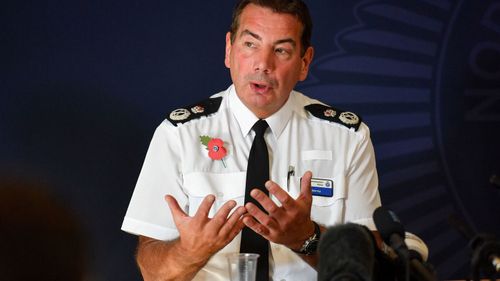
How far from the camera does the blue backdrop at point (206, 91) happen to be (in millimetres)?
2686

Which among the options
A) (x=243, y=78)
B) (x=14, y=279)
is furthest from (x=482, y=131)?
(x=14, y=279)

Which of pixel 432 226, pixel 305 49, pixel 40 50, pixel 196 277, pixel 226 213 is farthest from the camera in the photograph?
pixel 432 226

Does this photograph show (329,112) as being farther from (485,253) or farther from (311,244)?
(485,253)

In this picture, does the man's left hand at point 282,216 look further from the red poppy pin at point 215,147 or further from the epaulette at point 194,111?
the epaulette at point 194,111

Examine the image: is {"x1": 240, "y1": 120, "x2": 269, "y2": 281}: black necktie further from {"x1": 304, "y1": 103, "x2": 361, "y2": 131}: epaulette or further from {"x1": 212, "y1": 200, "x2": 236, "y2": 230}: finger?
{"x1": 212, "y1": 200, "x2": 236, "y2": 230}: finger

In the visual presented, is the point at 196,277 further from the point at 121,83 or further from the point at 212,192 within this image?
the point at 121,83

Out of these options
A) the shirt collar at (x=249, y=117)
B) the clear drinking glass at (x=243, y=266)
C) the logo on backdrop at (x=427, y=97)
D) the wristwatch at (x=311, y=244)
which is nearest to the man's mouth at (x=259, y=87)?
the shirt collar at (x=249, y=117)

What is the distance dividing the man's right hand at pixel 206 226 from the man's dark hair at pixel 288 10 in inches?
29.0

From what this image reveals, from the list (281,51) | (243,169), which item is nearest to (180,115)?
(243,169)

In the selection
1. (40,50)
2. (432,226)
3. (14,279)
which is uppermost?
(40,50)

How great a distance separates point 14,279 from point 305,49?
1283 mm

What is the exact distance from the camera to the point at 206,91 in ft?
9.30

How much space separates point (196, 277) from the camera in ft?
7.45

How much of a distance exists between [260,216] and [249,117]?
0.59 meters
